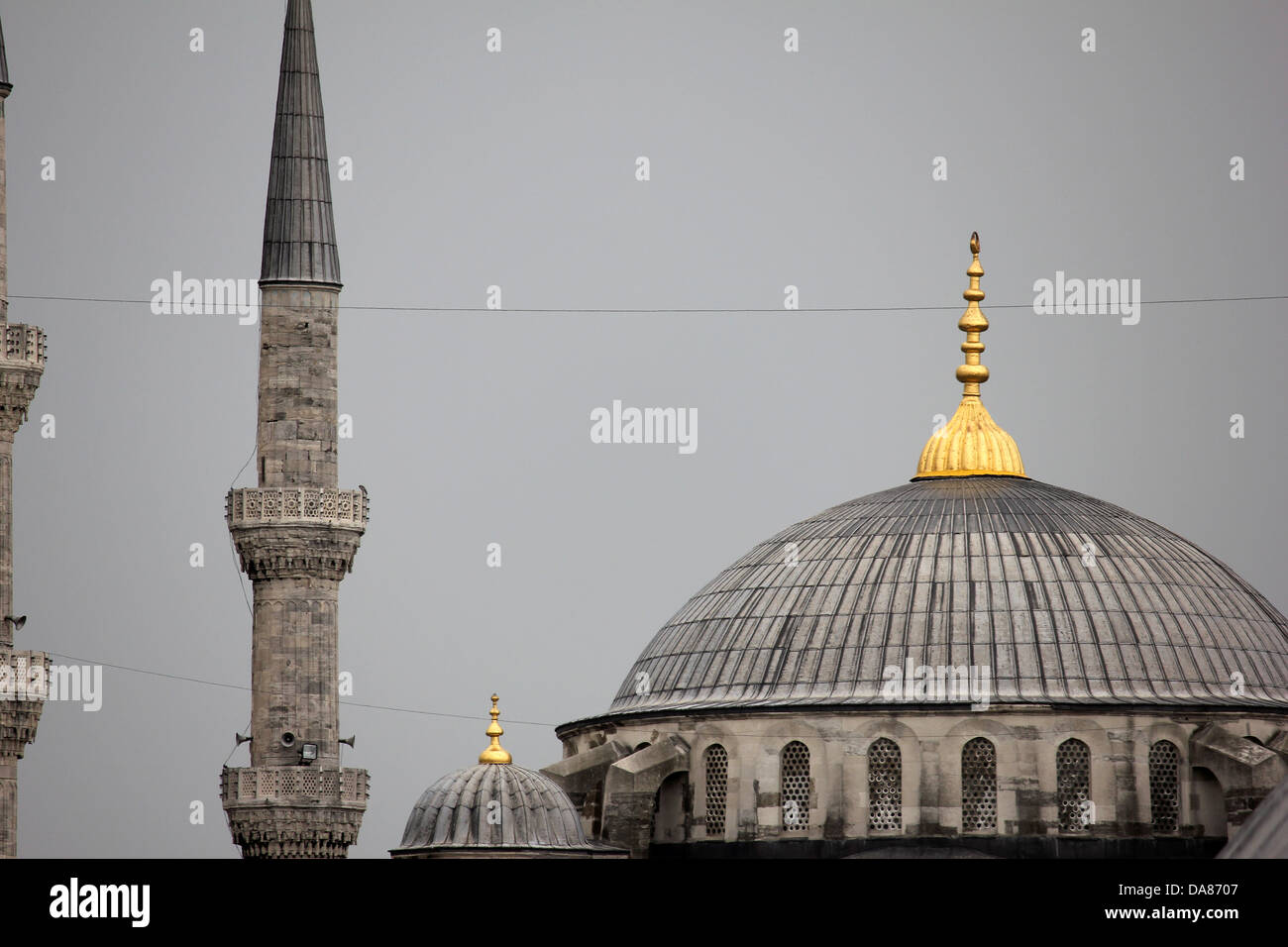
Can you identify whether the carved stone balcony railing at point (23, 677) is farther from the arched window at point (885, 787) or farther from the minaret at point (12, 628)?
the arched window at point (885, 787)

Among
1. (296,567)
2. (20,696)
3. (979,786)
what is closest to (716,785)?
(979,786)

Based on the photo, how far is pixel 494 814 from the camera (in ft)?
178

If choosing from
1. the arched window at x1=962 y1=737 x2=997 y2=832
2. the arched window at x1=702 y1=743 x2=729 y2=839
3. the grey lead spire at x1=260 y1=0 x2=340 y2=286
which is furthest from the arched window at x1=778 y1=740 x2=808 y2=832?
the grey lead spire at x1=260 y1=0 x2=340 y2=286

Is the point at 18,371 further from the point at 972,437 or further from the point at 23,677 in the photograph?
the point at 972,437

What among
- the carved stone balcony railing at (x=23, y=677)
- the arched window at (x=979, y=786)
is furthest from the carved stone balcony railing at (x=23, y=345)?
the arched window at (x=979, y=786)

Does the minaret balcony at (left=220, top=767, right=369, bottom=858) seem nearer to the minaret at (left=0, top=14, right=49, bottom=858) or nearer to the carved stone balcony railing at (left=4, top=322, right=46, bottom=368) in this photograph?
the minaret at (left=0, top=14, right=49, bottom=858)

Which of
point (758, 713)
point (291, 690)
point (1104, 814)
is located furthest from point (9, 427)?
point (1104, 814)

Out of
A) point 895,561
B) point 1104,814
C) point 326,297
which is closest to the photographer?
point 1104,814

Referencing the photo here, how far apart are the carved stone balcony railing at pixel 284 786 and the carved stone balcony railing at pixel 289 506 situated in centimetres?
409

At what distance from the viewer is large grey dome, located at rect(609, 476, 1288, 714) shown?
57062 mm

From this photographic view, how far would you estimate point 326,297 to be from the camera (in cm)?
6450
